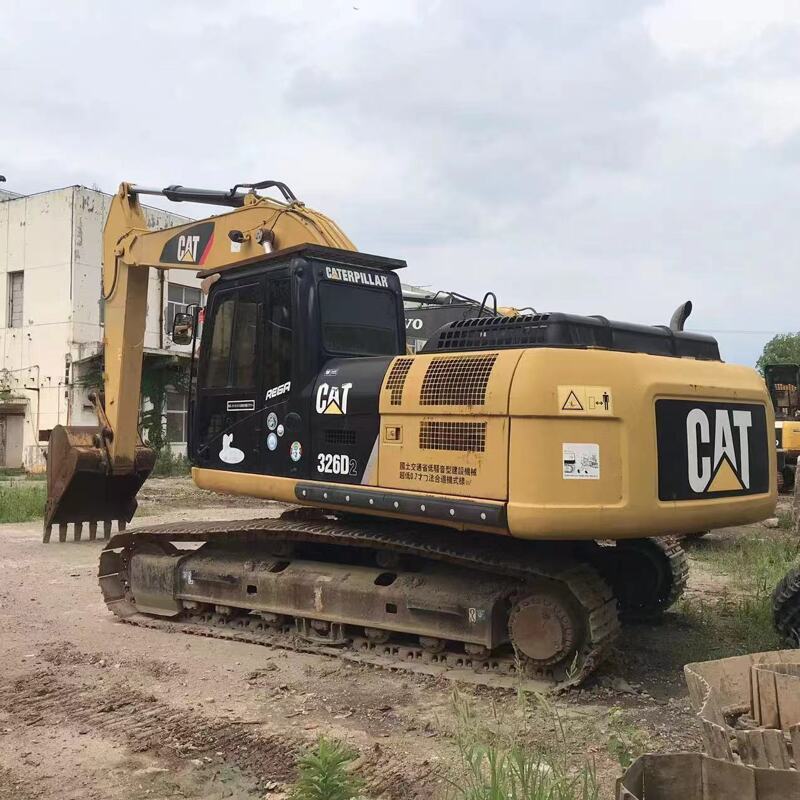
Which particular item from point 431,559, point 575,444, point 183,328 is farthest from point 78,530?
point 575,444

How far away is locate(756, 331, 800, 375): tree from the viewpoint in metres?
65.3

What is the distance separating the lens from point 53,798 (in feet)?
12.5

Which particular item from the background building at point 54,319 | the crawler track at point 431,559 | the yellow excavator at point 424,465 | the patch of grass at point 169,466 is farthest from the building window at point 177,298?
the crawler track at point 431,559

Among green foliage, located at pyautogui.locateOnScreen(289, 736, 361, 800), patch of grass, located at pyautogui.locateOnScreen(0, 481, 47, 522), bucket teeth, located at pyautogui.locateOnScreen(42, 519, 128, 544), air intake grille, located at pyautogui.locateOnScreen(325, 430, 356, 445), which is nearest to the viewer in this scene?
green foliage, located at pyautogui.locateOnScreen(289, 736, 361, 800)

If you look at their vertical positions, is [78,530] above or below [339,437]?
below

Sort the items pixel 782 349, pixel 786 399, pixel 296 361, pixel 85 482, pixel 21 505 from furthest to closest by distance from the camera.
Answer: pixel 782 349
pixel 786 399
pixel 21 505
pixel 85 482
pixel 296 361

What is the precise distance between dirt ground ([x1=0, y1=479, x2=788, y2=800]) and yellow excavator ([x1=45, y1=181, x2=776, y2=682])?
338 mm

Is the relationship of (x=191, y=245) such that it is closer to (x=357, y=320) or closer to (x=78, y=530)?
(x=357, y=320)

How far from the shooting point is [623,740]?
13.9 feet

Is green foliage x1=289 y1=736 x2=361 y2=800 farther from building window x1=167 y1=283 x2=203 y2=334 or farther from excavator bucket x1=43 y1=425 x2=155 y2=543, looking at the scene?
building window x1=167 y1=283 x2=203 y2=334

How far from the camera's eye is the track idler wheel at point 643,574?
22.1 feet

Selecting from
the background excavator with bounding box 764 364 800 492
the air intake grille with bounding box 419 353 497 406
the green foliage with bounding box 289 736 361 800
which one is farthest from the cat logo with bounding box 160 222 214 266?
the background excavator with bounding box 764 364 800 492

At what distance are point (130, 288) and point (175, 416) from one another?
1917 cm

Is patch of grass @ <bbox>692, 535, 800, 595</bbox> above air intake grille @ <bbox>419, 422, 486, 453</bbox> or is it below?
below
